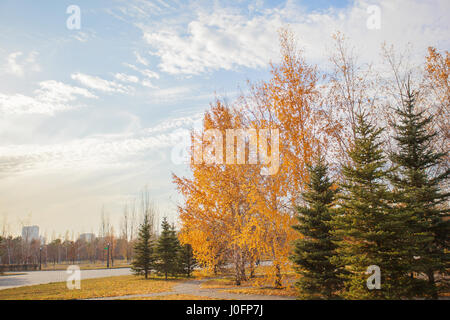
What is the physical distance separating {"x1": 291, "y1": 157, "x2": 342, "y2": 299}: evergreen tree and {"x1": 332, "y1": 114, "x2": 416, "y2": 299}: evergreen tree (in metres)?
0.54

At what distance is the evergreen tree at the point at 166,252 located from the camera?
23.2 m

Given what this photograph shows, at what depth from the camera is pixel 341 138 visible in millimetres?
15328

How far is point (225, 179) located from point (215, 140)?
2.46m

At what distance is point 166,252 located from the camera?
77.0ft

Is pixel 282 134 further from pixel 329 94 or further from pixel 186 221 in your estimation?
pixel 186 221

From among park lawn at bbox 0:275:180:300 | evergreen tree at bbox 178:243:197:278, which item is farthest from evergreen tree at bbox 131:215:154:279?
park lawn at bbox 0:275:180:300

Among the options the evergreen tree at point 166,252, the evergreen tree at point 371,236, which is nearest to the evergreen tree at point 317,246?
the evergreen tree at point 371,236

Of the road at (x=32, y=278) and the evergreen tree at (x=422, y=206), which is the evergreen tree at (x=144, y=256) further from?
the evergreen tree at (x=422, y=206)

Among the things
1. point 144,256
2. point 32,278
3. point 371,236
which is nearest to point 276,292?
point 371,236

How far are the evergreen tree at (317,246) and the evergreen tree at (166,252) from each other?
52.2 feet

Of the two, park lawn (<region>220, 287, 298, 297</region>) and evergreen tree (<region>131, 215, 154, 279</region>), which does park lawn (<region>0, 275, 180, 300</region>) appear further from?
evergreen tree (<region>131, 215, 154, 279</region>)

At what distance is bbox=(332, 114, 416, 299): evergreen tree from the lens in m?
8.15

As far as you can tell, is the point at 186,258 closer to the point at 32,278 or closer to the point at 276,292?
the point at 32,278
